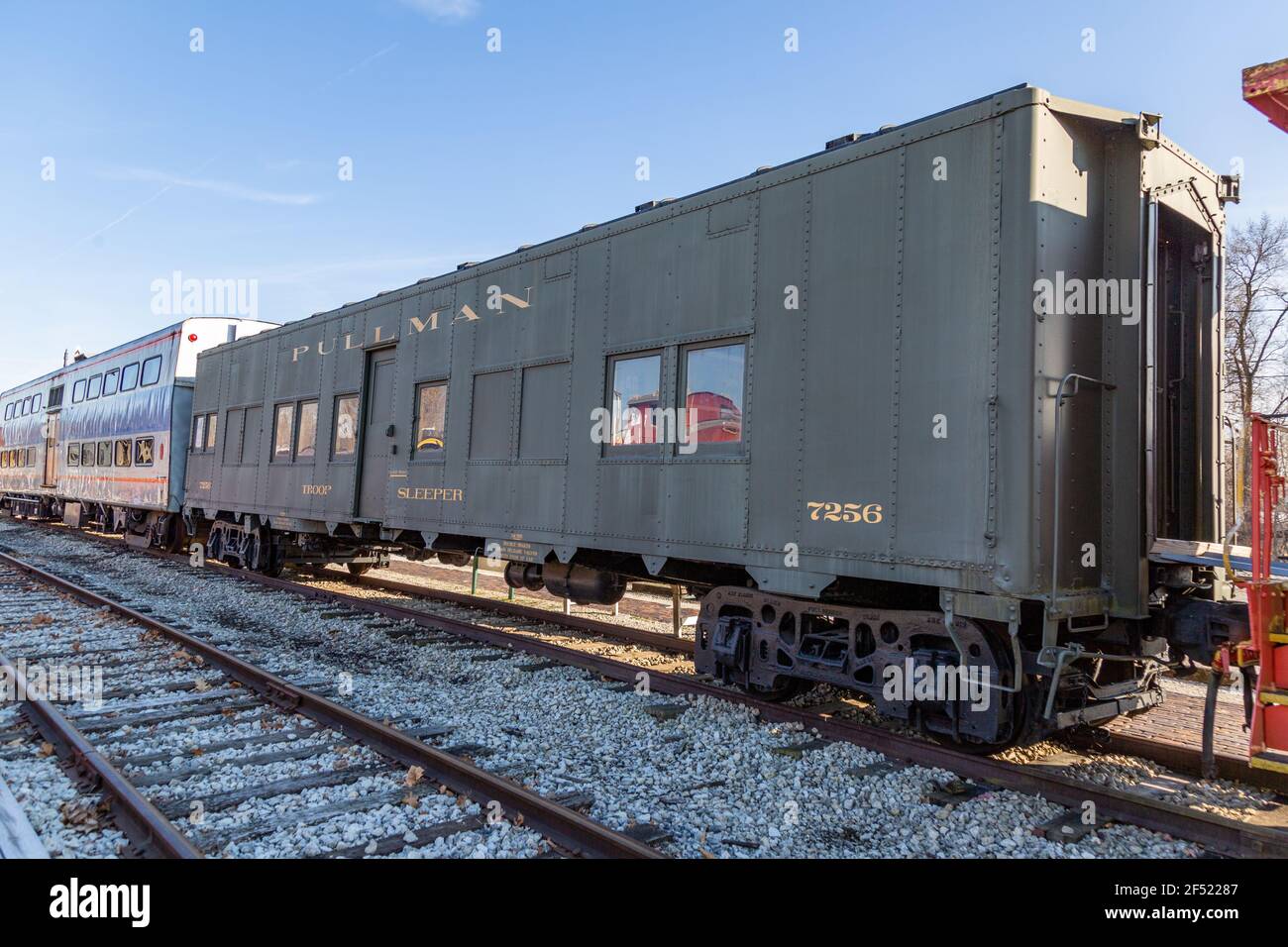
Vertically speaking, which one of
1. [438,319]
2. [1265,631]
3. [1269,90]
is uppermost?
[1269,90]

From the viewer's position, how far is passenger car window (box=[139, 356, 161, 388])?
17.3 metres

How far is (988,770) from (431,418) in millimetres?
7014

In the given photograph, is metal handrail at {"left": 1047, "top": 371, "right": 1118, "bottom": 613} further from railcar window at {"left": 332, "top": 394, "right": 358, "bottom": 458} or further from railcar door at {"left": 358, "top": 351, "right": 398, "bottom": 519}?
railcar window at {"left": 332, "top": 394, "right": 358, "bottom": 458}

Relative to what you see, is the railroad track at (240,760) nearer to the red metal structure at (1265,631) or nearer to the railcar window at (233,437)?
the red metal structure at (1265,631)

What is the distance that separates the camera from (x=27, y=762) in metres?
4.62

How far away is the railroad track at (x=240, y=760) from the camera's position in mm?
3688

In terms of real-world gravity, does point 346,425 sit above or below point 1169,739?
above

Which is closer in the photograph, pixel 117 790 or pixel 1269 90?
Answer: pixel 117 790

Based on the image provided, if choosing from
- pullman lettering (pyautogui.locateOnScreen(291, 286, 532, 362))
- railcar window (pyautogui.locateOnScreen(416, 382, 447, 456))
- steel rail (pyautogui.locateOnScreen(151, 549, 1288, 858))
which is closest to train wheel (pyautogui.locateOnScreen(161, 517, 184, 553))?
pullman lettering (pyautogui.locateOnScreen(291, 286, 532, 362))

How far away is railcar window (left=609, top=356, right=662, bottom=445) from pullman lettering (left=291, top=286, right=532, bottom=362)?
5.76 ft

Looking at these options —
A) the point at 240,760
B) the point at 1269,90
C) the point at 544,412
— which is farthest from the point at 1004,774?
the point at 544,412

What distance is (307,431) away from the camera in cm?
1171

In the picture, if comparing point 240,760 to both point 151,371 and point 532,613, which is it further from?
point 151,371

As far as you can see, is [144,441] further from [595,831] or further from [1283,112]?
[1283,112]
